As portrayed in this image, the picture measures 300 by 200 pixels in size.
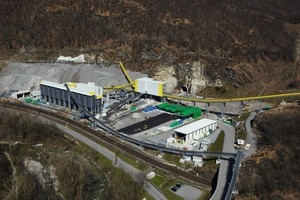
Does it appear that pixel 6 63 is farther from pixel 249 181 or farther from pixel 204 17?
pixel 249 181

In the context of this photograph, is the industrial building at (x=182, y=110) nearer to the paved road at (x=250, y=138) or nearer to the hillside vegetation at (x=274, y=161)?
the paved road at (x=250, y=138)

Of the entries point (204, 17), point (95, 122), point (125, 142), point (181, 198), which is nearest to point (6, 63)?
point (95, 122)

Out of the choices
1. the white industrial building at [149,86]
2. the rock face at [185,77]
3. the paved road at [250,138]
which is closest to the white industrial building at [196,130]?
the paved road at [250,138]

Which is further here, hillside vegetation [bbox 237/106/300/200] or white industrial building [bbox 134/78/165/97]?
white industrial building [bbox 134/78/165/97]

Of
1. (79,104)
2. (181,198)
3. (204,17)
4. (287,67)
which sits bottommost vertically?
(181,198)

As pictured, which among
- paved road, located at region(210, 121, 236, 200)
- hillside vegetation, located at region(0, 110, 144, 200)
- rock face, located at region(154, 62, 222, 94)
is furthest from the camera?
rock face, located at region(154, 62, 222, 94)

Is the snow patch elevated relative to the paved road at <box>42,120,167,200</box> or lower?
elevated

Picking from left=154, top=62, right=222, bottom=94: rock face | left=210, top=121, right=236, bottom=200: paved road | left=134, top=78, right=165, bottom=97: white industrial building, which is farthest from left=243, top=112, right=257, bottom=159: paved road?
left=134, top=78, right=165, bottom=97: white industrial building

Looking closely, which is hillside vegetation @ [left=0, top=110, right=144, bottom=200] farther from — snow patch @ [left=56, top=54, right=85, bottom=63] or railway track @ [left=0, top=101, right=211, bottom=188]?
snow patch @ [left=56, top=54, right=85, bottom=63]
